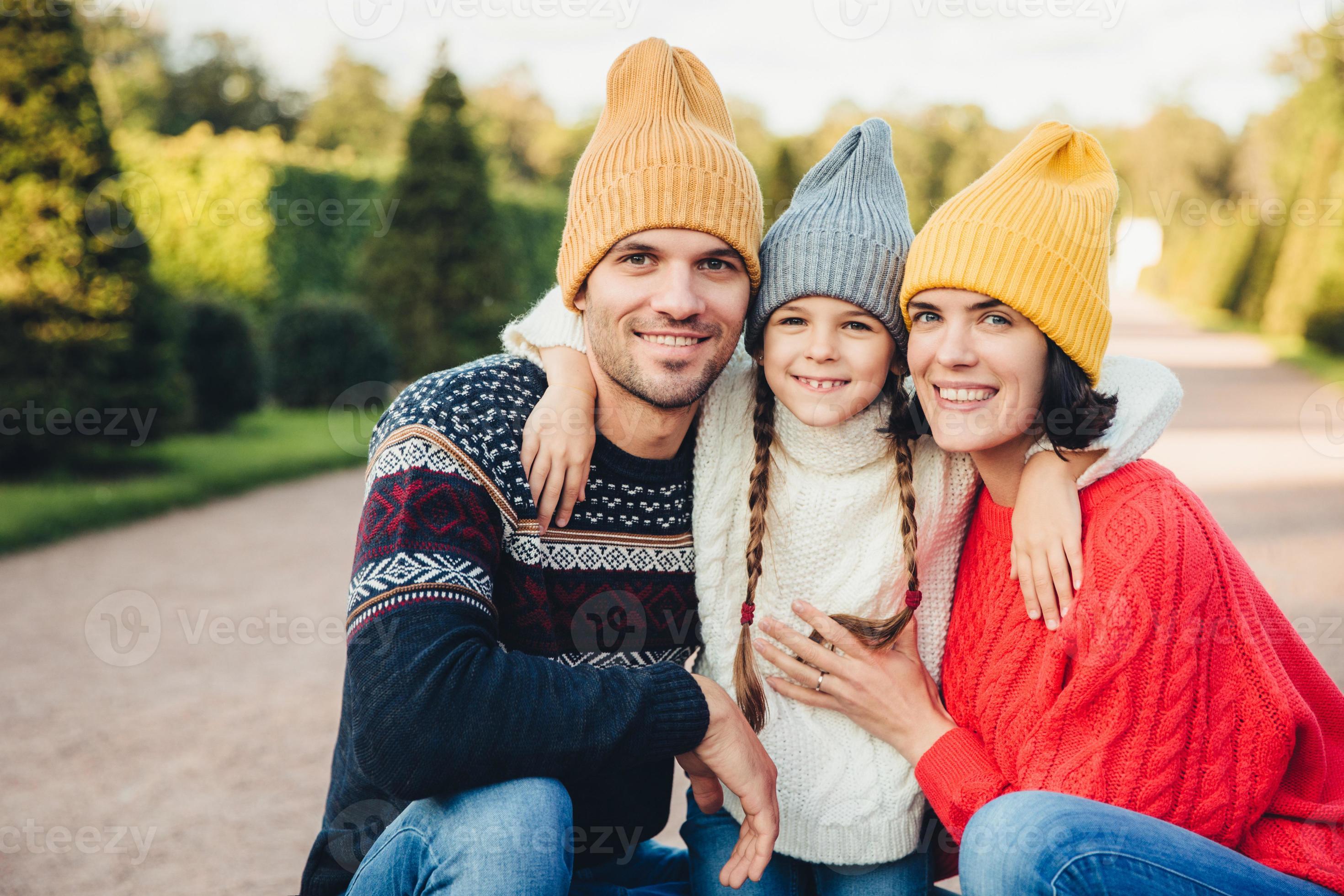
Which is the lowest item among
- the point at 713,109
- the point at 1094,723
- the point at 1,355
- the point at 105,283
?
the point at 1,355

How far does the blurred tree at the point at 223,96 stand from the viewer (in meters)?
35.3

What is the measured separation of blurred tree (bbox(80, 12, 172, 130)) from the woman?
1316 inches

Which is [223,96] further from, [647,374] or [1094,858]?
[1094,858]

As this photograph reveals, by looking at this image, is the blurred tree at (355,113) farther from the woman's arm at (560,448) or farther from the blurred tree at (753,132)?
the woman's arm at (560,448)

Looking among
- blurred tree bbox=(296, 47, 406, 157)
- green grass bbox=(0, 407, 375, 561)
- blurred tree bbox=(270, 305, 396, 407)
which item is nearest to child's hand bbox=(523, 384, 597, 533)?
green grass bbox=(0, 407, 375, 561)

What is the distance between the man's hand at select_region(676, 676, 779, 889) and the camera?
2.16 metres

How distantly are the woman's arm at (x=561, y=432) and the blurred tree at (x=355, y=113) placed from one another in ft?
136

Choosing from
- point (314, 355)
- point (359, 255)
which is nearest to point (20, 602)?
point (314, 355)

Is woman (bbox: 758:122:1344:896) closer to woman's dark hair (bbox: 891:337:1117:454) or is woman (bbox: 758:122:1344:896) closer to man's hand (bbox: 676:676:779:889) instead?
woman's dark hair (bbox: 891:337:1117:454)

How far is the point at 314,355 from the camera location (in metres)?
13.2

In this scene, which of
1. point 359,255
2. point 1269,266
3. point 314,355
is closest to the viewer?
point 314,355

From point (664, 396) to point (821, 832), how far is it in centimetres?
108

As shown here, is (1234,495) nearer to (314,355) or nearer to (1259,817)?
(1259,817)

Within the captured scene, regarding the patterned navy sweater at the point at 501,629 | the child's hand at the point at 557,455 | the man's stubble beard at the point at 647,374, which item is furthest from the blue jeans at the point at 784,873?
the man's stubble beard at the point at 647,374
